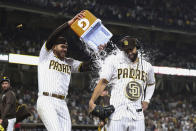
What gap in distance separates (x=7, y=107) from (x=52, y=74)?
2565 millimetres

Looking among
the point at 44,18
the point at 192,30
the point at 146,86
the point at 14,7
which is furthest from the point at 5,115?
the point at 192,30

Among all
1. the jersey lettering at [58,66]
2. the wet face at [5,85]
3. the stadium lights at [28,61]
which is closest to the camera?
the jersey lettering at [58,66]

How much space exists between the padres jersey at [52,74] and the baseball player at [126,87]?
3.11 ft

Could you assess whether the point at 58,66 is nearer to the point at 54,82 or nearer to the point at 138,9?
the point at 54,82

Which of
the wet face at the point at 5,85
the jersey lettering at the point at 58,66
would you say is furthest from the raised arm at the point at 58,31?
the wet face at the point at 5,85

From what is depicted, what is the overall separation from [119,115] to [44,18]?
23364mm

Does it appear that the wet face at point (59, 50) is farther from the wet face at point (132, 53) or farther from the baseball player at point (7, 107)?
the baseball player at point (7, 107)

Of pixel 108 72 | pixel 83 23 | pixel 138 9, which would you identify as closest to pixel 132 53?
pixel 108 72

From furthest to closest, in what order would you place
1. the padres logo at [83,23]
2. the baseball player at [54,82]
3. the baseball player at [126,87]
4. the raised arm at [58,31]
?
the padres logo at [83,23] < the raised arm at [58,31] < the baseball player at [54,82] < the baseball player at [126,87]

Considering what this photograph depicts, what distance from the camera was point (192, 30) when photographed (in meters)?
30.3

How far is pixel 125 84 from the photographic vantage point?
181 inches

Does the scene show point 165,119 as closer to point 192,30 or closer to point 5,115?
point 192,30

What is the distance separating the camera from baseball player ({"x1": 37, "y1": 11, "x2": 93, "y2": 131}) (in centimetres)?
513

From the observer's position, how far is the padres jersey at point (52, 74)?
209 inches
